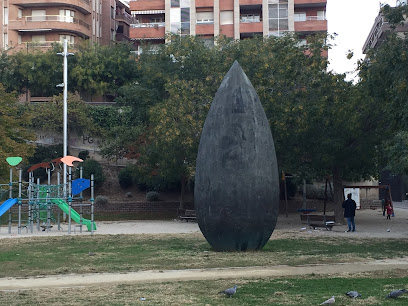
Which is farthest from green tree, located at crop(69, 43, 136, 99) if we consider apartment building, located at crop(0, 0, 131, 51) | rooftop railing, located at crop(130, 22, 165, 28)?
rooftop railing, located at crop(130, 22, 165, 28)

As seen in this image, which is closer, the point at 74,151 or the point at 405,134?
the point at 405,134

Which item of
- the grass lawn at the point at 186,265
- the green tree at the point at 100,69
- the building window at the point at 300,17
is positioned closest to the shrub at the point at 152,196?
the green tree at the point at 100,69

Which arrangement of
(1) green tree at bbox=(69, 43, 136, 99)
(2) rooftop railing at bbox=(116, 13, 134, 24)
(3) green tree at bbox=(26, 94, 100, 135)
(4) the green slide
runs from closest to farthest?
(4) the green slide → (3) green tree at bbox=(26, 94, 100, 135) → (1) green tree at bbox=(69, 43, 136, 99) → (2) rooftop railing at bbox=(116, 13, 134, 24)

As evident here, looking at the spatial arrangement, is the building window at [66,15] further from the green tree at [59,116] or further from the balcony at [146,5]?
the green tree at [59,116]

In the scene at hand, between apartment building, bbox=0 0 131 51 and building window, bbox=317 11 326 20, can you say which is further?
building window, bbox=317 11 326 20

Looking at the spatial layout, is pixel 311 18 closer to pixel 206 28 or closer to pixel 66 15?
pixel 206 28

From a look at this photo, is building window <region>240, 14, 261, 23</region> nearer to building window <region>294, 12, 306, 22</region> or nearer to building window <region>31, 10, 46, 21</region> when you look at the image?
building window <region>294, 12, 306, 22</region>

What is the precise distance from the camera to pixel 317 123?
29.1 m

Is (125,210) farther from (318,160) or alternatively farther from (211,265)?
(211,265)

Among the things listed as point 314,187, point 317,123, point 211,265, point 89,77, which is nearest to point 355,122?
point 317,123

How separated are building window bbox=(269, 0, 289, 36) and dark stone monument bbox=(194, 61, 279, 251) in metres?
48.2

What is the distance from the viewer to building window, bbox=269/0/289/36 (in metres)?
65.6

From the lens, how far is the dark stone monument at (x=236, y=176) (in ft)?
59.0

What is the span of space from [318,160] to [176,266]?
1458 centimetres
